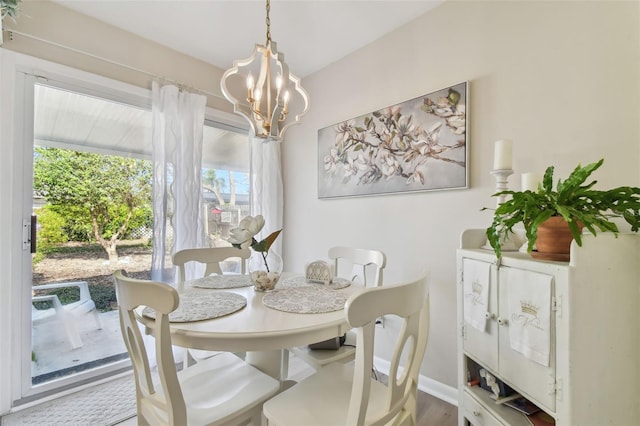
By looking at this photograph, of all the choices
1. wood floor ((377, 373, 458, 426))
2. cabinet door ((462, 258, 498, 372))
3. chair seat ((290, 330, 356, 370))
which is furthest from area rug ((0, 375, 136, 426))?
cabinet door ((462, 258, 498, 372))

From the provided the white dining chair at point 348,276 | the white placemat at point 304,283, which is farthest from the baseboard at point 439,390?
the white placemat at point 304,283

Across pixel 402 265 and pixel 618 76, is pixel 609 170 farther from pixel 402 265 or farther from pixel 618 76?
pixel 402 265

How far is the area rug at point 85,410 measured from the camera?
1.62 m

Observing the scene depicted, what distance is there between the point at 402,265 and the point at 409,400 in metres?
1.07

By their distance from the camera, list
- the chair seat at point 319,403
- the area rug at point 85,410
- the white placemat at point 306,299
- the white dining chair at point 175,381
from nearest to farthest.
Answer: the white dining chair at point 175,381, the chair seat at point 319,403, the white placemat at point 306,299, the area rug at point 85,410

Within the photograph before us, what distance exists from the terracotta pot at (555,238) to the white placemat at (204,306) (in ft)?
3.91

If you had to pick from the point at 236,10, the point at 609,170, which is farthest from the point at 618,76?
the point at 236,10

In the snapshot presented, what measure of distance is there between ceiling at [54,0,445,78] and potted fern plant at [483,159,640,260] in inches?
62.4

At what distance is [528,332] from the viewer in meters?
1.00

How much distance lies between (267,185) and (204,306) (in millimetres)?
1880

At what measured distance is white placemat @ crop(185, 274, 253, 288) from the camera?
153 centimetres

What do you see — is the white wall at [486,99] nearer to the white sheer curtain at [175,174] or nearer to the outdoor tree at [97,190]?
the white sheer curtain at [175,174]

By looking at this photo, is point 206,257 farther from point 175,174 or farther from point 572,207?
point 572,207

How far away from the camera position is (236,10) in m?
1.96
